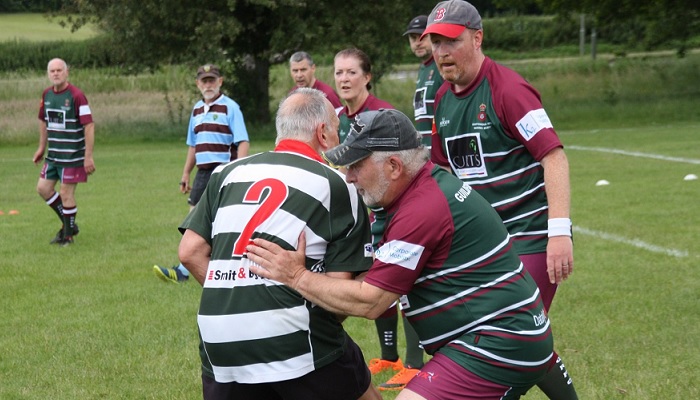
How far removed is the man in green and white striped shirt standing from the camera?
373cm

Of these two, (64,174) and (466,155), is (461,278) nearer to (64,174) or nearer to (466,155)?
(466,155)

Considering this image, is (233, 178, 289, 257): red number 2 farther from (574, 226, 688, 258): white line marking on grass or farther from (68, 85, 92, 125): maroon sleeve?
(68, 85, 92, 125): maroon sleeve

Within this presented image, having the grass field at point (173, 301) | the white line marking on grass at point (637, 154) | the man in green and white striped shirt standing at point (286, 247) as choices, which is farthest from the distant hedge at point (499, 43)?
the man in green and white striped shirt standing at point (286, 247)

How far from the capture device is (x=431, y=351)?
3.96m

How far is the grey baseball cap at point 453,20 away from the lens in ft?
15.5

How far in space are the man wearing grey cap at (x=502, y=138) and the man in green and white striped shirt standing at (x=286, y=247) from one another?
1.06m

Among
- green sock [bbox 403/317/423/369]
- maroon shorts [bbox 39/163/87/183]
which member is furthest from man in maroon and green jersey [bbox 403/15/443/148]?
maroon shorts [bbox 39/163/87/183]

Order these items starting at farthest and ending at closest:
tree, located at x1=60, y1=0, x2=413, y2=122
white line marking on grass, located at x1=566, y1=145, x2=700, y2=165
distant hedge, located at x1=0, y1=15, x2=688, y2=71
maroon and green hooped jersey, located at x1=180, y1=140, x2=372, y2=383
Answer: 1. distant hedge, located at x1=0, y1=15, x2=688, y2=71
2. tree, located at x1=60, y1=0, x2=413, y2=122
3. white line marking on grass, located at x1=566, y1=145, x2=700, y2=165
4. maroon and green hooped jersey, located at x1=180, y1=140, x2=372, y2=383

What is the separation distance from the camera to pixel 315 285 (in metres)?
3.66

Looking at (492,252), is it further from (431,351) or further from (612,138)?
(612,138)

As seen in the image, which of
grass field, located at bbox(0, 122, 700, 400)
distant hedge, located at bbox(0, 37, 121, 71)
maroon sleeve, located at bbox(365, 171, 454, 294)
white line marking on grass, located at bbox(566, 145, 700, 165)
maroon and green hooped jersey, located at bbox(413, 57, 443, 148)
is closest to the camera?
maroon sleeve, located at bbox(365, 171, 454, 294)

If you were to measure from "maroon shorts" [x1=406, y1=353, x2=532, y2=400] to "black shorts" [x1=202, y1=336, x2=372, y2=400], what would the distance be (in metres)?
0.35

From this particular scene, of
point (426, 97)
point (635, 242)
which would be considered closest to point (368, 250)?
point (426, 97)

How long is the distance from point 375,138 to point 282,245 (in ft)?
1.81
